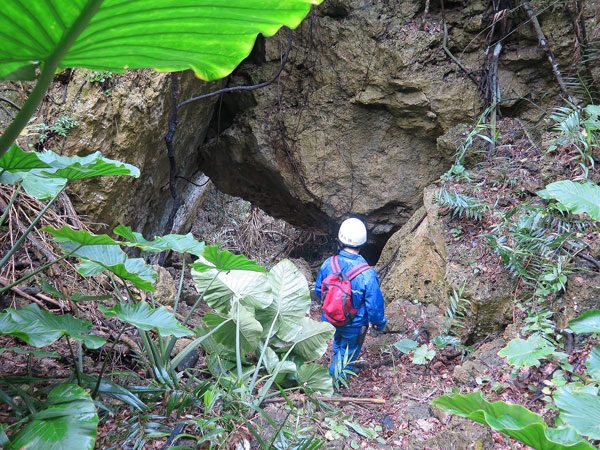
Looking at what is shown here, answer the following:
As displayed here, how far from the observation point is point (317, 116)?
482cm

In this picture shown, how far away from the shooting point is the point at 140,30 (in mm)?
852

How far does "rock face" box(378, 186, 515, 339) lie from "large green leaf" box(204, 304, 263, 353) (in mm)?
1658

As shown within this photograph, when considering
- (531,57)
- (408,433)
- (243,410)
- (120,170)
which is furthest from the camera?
(531,57)

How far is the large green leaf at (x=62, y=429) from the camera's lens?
43.1 inches

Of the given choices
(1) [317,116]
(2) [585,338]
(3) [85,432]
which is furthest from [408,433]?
(1) [317,116]

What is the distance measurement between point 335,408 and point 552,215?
2.06 m

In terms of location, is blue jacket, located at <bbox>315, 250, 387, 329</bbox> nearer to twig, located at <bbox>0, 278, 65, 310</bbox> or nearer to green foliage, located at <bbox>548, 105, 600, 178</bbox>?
green foliage, located at <bbox>548, 105, 600, 178</bbox>

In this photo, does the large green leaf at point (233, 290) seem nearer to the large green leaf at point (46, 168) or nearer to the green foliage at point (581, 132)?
the large green leaf at point (46, 168)

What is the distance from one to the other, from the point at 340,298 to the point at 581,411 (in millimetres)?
2262

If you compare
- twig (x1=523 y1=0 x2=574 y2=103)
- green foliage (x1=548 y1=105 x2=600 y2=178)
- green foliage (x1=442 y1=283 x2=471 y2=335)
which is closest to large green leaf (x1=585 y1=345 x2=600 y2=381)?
green foliage (x1=442 y1=283 x2=471 y2=335)

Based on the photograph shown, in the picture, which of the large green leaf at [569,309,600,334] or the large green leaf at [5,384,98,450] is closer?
the large green leaf at [5,384,98,450]

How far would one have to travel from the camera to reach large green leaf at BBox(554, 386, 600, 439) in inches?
41.2

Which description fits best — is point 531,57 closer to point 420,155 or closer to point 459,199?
point 420,155

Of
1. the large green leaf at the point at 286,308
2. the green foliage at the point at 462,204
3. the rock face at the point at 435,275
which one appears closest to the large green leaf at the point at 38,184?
the large green leaf at the point at 286,308
